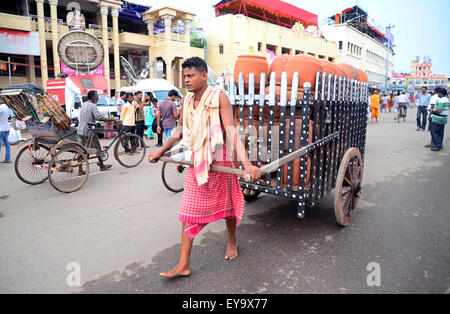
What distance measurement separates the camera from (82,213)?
426 centimetres

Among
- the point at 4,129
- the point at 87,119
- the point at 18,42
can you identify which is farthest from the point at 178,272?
the point at 18,42

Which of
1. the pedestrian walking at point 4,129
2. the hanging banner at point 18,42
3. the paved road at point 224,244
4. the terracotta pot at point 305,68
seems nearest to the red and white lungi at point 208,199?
the paved road at point 224,244

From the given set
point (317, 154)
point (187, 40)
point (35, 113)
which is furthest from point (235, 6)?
point (317, 154)

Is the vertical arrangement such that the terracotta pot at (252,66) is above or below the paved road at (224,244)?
above

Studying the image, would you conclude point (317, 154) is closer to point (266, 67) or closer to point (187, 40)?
point (266, 67)

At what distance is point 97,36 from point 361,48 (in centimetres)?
4158

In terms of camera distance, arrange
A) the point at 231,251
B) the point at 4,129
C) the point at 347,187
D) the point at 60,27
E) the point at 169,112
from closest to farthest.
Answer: the point at 231,251 < the point at 347,187 < the point at 4,129 < the point at 169,112 < the point at 60,27

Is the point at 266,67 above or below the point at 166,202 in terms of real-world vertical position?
above

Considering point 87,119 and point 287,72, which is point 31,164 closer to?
point 87,119

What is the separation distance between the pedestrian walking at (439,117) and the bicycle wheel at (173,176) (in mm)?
7384

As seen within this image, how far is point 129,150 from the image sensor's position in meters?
7.29

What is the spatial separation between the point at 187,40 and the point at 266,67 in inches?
984

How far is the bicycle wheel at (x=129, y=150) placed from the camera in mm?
7148

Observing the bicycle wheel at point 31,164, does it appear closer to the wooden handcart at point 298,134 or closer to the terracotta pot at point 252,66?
the wooden handcart at point 298,134
